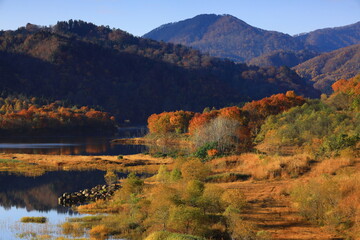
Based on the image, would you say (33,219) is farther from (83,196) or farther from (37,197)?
(37,197)

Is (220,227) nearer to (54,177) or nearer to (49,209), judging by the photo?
(49,209)

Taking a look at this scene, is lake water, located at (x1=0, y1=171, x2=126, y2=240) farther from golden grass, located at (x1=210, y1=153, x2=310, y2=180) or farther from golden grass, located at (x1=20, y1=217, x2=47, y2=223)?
golden grass, located at (x1=210, y1=153, x2=310, y2=180)

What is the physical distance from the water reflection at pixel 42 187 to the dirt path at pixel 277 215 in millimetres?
12287

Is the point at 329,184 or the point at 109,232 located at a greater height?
the point at 329,184

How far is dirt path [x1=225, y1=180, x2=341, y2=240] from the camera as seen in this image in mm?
21844

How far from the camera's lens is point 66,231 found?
24172 mm

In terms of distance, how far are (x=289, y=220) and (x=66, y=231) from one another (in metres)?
11.5

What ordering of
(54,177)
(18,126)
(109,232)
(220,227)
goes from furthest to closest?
(18,126) → (54,177) → (109,232) → (220,227)

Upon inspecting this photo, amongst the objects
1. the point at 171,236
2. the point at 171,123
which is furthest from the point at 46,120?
the point at 171,236

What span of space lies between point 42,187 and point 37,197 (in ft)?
15.0

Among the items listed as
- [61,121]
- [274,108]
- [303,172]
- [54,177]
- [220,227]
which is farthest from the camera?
[61,121]

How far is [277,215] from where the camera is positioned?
81.5ft

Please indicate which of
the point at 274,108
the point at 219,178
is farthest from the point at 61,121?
the point at 219,178

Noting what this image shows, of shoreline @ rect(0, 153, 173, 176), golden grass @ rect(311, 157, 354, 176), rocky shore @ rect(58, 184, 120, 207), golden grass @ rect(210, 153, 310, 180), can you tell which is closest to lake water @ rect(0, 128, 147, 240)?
rocky shore @ rect(58, 184, 120, 207)
